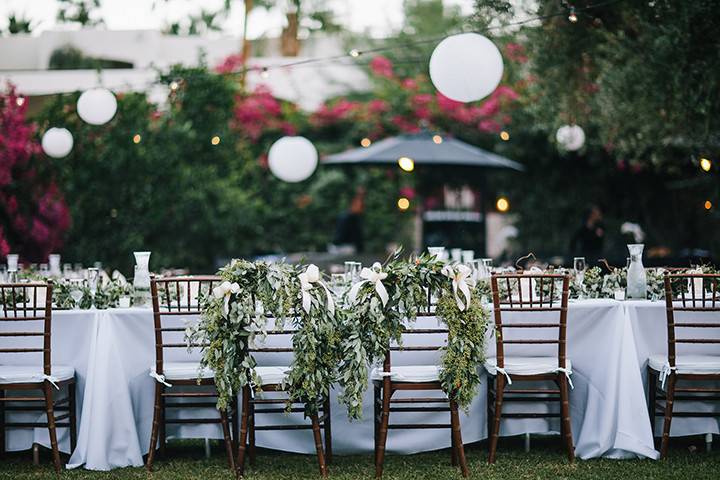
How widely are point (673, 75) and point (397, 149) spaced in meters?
3.31

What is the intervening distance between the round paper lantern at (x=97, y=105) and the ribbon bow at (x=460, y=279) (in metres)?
4.56

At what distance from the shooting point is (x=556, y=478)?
446 centimetres

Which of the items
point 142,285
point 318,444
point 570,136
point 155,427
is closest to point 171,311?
point 142,285

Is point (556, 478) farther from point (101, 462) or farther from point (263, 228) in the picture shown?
point (263, 228)

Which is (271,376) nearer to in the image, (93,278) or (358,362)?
(358,362)

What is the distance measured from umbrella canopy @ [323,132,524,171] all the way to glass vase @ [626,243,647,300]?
13.7 ft

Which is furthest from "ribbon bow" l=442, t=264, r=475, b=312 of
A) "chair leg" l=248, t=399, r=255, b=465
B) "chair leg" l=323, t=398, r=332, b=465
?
"chair leg" l=248, t=399, r=255, b=465

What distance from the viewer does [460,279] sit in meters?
4.31

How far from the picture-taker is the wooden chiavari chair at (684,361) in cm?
461

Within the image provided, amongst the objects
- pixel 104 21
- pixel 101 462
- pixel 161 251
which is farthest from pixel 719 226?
pixel 101 462

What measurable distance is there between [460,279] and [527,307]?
2.81 feet

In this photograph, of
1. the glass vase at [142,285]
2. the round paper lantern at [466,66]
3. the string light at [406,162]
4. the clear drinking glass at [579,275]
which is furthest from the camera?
the string light at [406,162]

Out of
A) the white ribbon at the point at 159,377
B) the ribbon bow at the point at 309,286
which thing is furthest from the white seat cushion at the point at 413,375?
the white ribbon at the point at 159,377

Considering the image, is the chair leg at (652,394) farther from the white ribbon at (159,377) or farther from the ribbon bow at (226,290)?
the white ribbon at (159,377)
